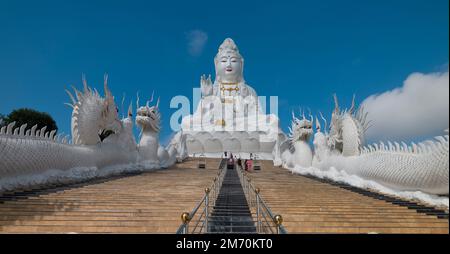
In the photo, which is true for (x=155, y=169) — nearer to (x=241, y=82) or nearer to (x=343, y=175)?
(x=343, y=175)

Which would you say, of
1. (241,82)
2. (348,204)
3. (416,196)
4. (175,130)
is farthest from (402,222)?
(241,82)

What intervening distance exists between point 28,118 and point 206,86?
15.0 metres

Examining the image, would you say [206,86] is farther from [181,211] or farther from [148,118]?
[181,211]

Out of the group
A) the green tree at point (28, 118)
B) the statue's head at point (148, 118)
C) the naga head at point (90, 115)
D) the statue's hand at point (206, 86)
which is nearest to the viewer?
the naga head at point (90, 115)

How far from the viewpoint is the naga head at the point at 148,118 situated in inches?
567

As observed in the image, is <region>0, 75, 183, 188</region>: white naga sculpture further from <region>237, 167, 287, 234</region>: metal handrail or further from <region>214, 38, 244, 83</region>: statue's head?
<region>214, 38, 244, 83</region>: statue's head

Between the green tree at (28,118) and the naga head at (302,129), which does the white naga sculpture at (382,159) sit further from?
the green tree at (28,118)

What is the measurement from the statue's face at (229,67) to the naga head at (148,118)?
16474 millimetres

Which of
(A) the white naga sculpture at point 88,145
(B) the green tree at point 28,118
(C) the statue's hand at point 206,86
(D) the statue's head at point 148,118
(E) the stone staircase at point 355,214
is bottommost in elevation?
(E) the stone staircase at point 355,214

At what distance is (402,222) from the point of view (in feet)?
15.3

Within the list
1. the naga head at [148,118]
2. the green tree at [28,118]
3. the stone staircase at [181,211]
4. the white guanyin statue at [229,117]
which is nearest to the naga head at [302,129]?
the naga head at [148,118]

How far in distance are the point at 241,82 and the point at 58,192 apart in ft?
85.2

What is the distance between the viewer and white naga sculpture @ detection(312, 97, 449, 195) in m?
5.80
